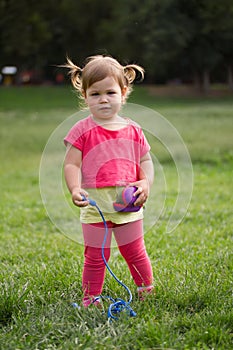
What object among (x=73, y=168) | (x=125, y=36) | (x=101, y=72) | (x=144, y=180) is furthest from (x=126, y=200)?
(x=125, y=36)

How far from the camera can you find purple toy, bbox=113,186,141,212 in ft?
9.87

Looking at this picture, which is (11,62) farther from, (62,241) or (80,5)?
(62,241)

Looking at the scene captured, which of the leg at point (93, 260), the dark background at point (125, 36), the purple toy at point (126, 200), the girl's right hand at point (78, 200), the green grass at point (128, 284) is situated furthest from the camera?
the dark background at point (125, 36)

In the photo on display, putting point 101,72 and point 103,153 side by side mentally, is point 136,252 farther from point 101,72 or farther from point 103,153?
point 101,72

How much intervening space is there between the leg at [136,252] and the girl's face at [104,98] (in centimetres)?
55

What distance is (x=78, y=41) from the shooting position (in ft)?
147

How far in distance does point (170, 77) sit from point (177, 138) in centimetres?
4676

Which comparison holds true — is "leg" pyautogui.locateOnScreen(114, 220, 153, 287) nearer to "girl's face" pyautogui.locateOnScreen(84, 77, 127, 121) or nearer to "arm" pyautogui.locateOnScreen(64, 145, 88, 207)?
"arm" pyautogui.locateOnScreen(64, 145, 88, 207)

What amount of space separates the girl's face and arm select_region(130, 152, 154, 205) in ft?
0.91

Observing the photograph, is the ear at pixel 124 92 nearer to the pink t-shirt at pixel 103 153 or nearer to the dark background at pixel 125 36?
the pink t-shirt at pixel 103 153

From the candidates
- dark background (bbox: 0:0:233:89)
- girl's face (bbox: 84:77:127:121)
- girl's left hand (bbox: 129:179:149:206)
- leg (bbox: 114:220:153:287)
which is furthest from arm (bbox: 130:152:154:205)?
dark background (bbox: 0:0:233:89)

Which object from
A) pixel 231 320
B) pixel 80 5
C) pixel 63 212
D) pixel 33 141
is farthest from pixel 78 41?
pixel 231 320

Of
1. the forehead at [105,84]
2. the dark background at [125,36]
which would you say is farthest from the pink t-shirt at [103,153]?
the dark background at [125,36]

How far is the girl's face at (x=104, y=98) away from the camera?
3104 millimetres
